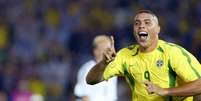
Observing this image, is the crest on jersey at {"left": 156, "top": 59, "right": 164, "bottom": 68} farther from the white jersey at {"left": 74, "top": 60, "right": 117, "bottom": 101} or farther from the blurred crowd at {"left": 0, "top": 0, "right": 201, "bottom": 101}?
the blurred crowd at {"left": 0, "top": 0, "right": 201, "bottom": 101}

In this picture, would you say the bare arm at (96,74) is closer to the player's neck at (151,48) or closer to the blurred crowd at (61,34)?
the player's neck at (151,48)

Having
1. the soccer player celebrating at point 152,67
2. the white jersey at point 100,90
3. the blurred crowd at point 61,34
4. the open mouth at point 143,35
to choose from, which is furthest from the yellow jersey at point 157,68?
the blurred crowd at point 61,34

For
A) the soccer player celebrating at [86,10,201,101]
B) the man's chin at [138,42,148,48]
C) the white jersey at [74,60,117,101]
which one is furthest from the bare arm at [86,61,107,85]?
the white jersey at [74,60,117,101]

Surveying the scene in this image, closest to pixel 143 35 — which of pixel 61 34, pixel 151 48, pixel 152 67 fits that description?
pixel 151 48

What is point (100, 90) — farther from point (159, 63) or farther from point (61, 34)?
point (61, 34)

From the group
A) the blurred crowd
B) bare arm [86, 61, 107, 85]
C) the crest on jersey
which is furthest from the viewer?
the blurred crowd

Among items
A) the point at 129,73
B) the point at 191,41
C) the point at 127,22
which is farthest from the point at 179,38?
the point at 129,73

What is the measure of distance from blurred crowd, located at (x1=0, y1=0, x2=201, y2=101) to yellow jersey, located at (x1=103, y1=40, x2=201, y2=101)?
18.6 ft

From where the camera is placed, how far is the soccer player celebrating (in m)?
7.52

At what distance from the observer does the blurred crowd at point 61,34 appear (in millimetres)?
14805

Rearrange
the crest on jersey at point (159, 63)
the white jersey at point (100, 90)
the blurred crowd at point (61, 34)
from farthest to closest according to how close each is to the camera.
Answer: the blurred crowd at point (61, 34) → the white jersey at point (100, 90) → the crest on jersey at point (159, 63)

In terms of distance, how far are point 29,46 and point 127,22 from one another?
2070 millimetres

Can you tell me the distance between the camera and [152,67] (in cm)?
777

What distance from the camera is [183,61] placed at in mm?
7570
